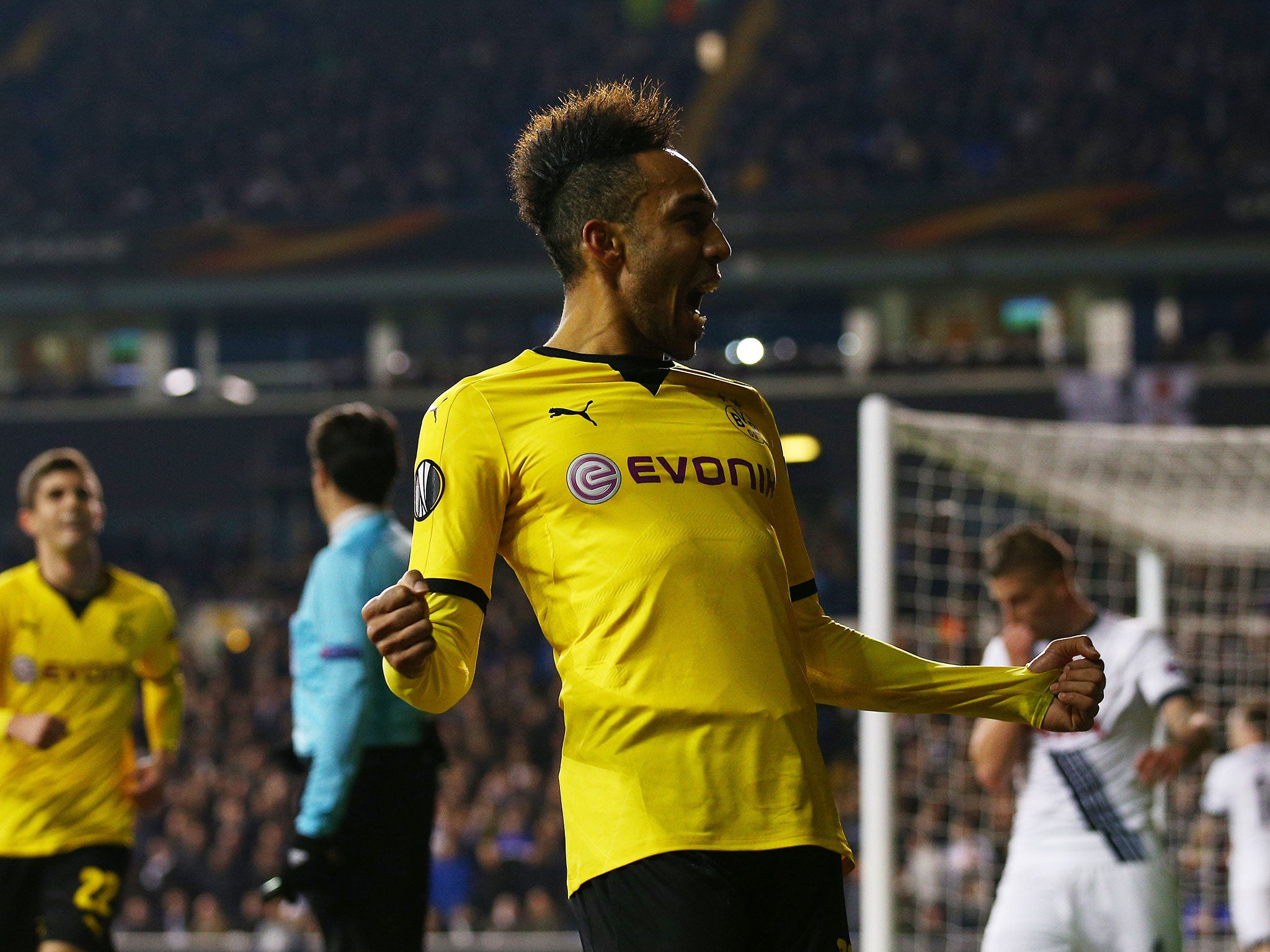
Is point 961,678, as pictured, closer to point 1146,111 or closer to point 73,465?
point 73,465

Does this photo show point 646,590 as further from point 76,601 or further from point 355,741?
point 76,601

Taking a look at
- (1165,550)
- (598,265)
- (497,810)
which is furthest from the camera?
(497,810)

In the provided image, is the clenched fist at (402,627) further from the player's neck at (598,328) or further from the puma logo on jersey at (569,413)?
the player's neck at (598,328)

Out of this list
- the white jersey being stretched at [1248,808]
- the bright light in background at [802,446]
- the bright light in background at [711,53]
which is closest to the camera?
the white jersey being stretched at [1248,808]

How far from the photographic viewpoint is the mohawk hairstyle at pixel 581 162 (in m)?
2.13

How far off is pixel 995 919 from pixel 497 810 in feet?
31.9

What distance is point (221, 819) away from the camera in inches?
553

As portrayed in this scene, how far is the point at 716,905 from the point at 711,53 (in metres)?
24.1

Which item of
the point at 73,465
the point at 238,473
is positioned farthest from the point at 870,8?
the point at 73,465

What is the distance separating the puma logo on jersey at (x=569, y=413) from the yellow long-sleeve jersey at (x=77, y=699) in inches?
114

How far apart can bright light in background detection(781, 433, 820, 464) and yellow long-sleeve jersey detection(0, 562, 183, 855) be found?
10.7 m

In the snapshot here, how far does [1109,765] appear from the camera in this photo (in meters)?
4.33

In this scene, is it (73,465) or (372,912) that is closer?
(372,912)

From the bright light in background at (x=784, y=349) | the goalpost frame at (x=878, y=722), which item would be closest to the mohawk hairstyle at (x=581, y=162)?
the goalpost frame at (x=878, y=722)
